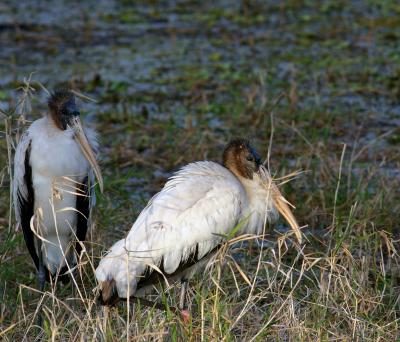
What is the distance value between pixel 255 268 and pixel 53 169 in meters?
1.02

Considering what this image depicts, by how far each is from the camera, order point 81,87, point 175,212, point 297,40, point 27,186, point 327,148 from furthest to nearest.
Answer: point 297,40
point 81,87
point 327,148
point 27,186
point 175,212

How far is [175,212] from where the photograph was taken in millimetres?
4285

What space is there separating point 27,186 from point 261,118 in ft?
9.34

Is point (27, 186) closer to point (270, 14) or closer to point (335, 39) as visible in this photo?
point (335, 39)

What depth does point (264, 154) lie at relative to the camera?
6980 mm

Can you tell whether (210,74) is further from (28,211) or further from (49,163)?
(49,163)

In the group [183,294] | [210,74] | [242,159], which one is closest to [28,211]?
[183,294]

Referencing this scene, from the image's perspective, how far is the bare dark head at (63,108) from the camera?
479cm

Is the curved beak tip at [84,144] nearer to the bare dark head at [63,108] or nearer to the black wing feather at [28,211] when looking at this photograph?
the bare dark head at [63,108]

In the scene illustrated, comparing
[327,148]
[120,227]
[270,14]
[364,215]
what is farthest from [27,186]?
[270,14]

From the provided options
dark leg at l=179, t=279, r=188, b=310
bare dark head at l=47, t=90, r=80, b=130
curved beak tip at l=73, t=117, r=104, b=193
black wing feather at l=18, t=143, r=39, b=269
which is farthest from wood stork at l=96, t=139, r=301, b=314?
black wing feather at l=18, t=143, r=39, b=269

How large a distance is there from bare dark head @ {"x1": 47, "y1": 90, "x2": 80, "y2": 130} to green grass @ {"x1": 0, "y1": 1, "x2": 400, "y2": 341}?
0.19 m

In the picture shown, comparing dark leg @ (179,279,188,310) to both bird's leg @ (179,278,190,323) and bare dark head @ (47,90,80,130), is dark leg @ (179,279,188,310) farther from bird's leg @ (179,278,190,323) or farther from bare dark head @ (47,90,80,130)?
bare dark head @ (47,90,80,130)

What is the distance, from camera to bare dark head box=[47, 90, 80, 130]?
4789 mm
